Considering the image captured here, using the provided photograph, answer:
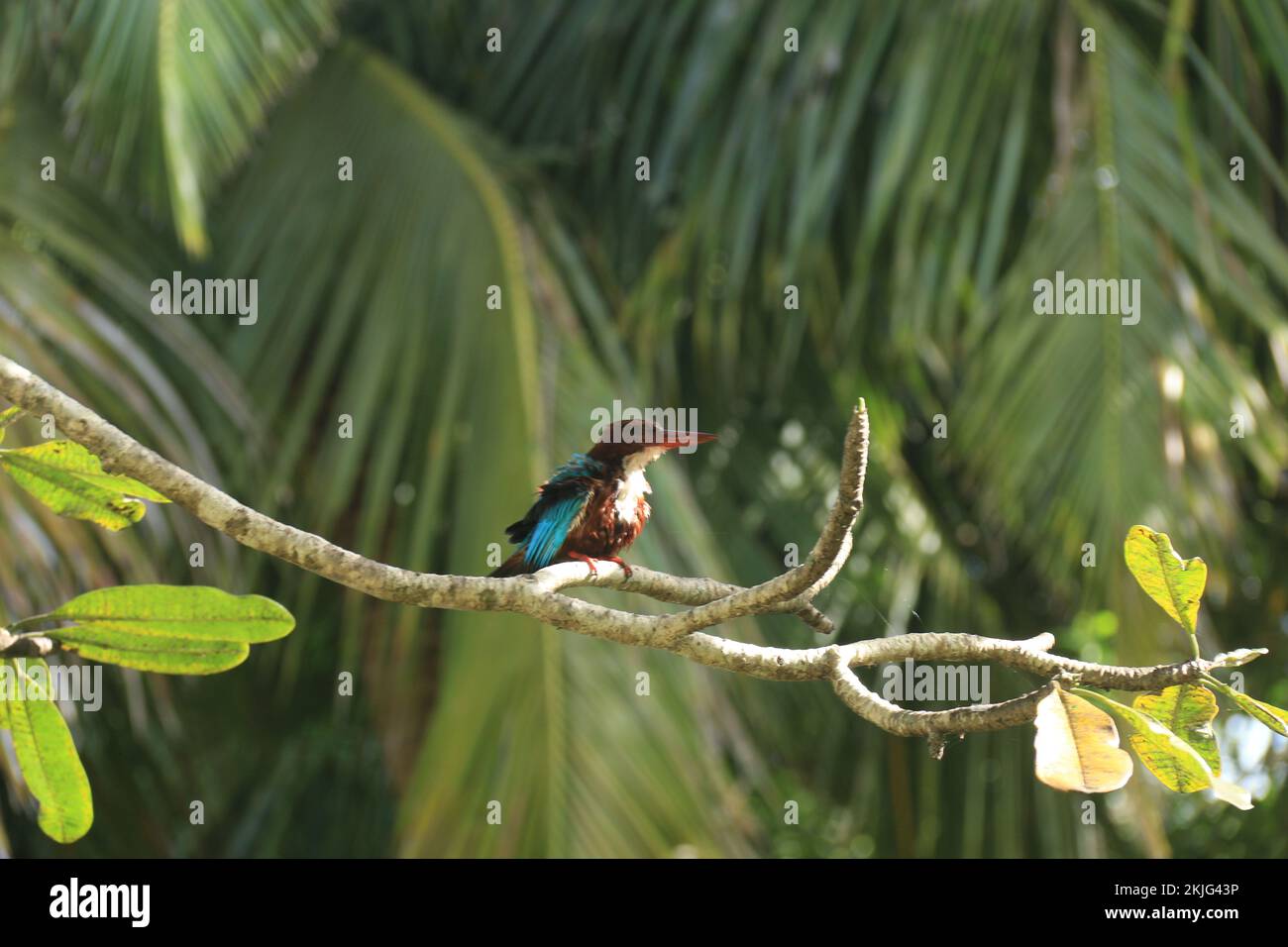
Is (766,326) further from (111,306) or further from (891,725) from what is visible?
(891,725)

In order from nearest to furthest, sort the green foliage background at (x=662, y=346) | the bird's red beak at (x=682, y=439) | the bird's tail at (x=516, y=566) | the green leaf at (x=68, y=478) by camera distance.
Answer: the green leaf at (x=68, y=478) → the bird's red beak at (x=682, y=439) → the bird's tail at (x=516, y=566) → the green foliage background at (x=662, y=346)

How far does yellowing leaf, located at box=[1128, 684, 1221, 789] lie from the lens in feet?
5.10

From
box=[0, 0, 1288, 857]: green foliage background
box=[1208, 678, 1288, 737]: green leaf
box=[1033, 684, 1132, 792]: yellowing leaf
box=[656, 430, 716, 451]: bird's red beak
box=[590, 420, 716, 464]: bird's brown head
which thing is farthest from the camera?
box=[0, 0, 1288, 857]: green foliage background

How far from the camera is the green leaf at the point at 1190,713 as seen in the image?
156 cm

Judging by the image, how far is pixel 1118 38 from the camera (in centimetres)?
505

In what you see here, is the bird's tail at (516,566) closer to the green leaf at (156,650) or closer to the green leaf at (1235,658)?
the green leaf at (156,650)

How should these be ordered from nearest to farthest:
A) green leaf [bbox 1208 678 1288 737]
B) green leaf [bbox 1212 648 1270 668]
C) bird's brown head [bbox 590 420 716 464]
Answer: green leaf [bbox 1208 678 1288 737] → green leaf [bbox 1212 648 1270 668] → bird's brown head [bbox 590 420 716 464]

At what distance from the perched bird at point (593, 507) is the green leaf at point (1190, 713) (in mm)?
1238

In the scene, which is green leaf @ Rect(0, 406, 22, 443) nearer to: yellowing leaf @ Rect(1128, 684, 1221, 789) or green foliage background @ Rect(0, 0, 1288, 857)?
yellowing leaf @ Rect(1128, 684, 1221, 789)

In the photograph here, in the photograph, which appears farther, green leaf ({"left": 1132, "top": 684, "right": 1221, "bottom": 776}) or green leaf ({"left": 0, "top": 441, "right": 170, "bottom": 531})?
green leaf ({"left": 0, "top": 441, "right": 170, "bottom": 531})

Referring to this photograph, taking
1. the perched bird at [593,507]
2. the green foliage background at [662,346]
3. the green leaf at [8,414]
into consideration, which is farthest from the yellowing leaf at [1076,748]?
the green foliage background at [662,346]

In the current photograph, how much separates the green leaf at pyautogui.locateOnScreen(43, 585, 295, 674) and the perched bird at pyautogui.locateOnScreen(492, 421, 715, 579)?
1.02 metres

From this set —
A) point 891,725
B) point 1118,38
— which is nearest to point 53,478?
point 891,725

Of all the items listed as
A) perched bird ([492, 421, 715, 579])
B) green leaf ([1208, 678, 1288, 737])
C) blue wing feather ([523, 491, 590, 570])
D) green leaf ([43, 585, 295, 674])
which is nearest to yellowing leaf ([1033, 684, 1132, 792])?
green leaf ([1208, 678, 1288, 737])
